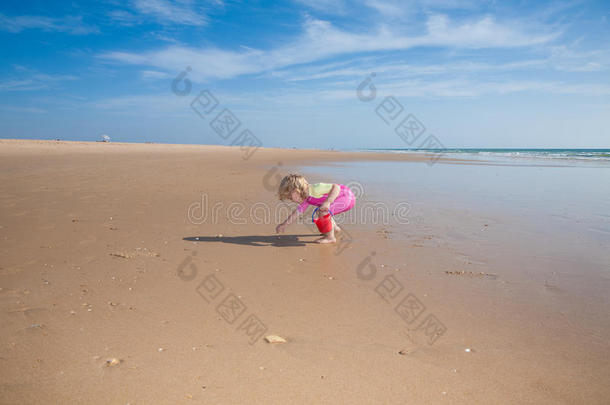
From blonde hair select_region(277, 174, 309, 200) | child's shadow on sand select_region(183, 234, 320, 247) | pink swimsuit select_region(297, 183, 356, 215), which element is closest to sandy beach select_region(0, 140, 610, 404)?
child's shadow on sand select_region(183, 234, 320, 247)

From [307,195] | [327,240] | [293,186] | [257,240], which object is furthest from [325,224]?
[257,240]

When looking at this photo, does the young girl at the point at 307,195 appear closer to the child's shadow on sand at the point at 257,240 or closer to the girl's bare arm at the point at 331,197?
the girl's bare arm at the point at 331,197

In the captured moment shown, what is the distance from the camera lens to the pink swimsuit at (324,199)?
14.9 feet

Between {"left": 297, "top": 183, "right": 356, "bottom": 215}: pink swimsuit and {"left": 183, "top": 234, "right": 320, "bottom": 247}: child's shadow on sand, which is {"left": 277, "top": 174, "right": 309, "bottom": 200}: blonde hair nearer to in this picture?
{"left": 297, "top": 183, "right": 356, "bottom": 215}: pink swimsuit

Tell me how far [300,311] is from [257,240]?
197cm

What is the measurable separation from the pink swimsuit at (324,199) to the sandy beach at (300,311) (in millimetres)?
375

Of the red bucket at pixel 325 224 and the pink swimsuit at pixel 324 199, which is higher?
the pink swimsuit at pixel 324 199

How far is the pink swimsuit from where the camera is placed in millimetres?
4552

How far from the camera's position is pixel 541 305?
2.46m

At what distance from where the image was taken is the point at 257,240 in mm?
4266

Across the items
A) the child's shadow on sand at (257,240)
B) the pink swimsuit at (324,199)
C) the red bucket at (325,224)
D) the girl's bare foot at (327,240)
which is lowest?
the child's shadow on sand at (257,240)

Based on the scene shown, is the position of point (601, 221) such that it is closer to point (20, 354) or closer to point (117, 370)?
point (117, 370)

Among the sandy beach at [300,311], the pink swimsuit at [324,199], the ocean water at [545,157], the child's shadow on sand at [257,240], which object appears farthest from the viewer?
the ocean water at [545,157]

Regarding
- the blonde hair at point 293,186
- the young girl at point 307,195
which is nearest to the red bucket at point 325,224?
the young girl at point 307,195
